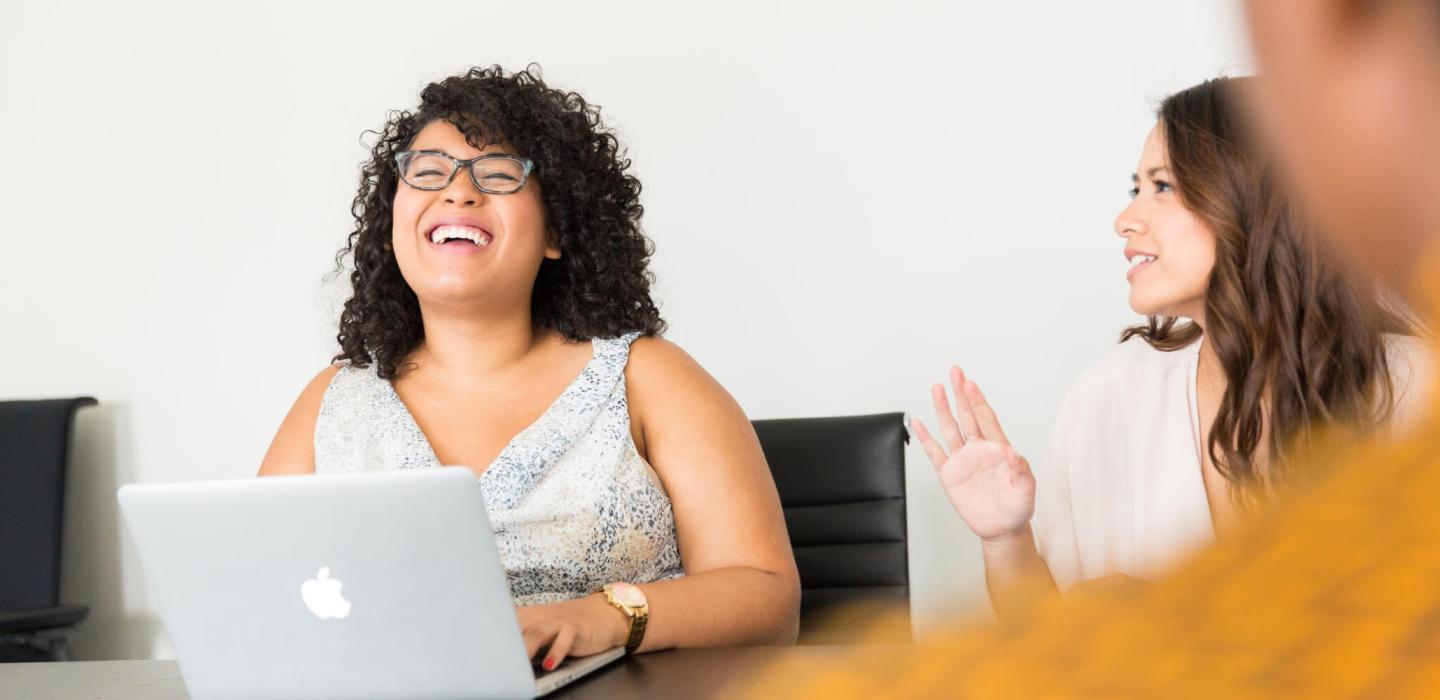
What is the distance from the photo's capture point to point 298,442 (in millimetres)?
1893

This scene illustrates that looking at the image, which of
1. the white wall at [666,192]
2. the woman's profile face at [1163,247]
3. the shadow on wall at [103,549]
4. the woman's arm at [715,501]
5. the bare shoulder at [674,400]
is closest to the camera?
the woman's arm at [715,501]

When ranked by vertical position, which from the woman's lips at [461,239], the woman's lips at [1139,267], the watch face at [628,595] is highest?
the woman's lips at [461,239]

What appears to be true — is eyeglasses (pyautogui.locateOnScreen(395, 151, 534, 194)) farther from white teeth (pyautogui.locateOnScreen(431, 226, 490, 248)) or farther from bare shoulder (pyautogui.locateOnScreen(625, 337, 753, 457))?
bare shoulder (pyautogui.locateOnScreen(625, 337, 753, 457))

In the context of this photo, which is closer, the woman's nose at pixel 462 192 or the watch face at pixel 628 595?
the watch face at pixel 628 595

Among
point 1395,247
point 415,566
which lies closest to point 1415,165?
point 1395,247

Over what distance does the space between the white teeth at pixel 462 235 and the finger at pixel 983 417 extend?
704mm

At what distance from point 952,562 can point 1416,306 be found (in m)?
2.73

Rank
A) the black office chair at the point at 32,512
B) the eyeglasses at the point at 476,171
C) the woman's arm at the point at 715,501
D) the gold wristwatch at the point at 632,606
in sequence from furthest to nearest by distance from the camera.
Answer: the black office chair at the point at 32,512 → the eyeglasses at the point at 476,171 → the woman's arm at the point at 715,501 → the gold wristwatch at the point at 632,606

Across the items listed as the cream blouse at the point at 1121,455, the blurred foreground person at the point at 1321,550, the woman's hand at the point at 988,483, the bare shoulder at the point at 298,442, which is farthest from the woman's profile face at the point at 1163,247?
the blurred foreground person at the point at 1321,550

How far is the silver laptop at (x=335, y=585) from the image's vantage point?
1.06 metres

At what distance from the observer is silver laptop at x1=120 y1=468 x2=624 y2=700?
106 cm

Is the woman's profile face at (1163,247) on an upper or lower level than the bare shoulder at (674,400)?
upper

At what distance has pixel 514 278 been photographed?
6.08 feet

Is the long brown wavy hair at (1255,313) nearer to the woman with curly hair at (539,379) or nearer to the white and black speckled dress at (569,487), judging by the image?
the woman with curly hair at (539,379)
